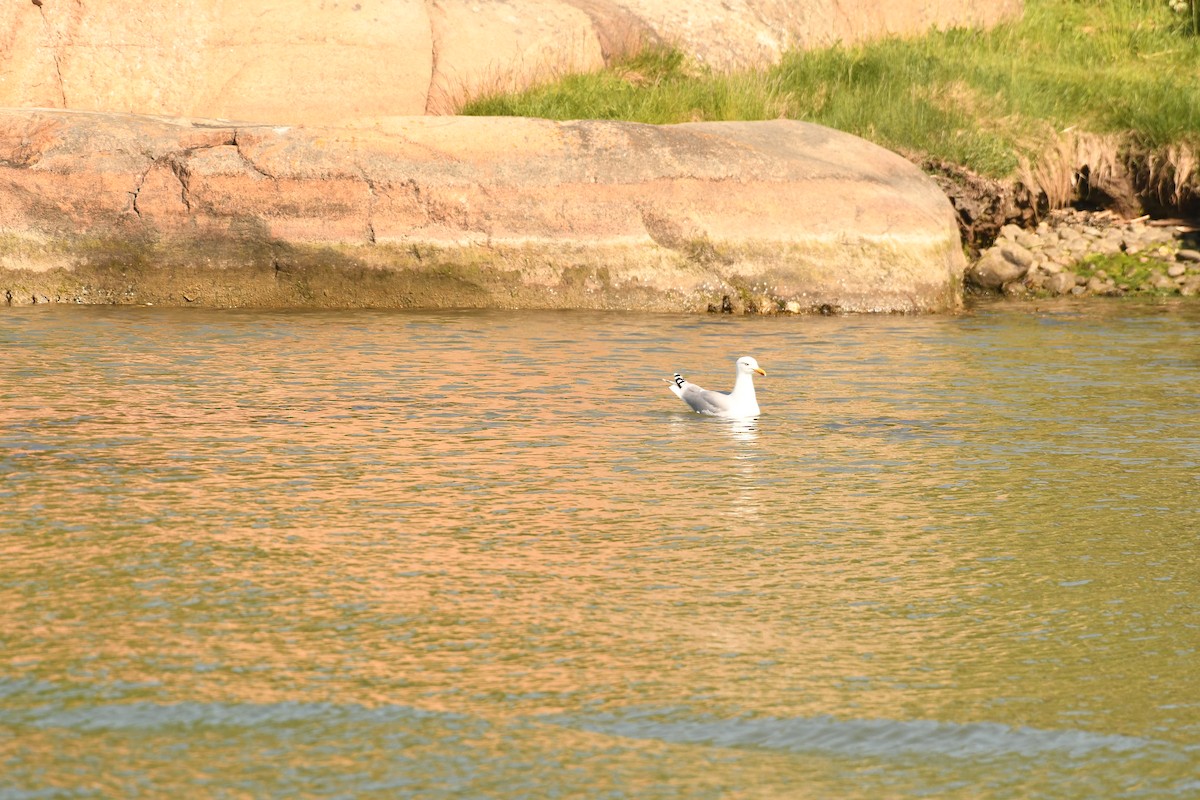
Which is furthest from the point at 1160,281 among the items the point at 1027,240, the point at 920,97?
the point at 920,97

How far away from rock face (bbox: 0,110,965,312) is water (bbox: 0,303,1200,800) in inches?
116

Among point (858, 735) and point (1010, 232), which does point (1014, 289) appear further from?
point (858, 735)

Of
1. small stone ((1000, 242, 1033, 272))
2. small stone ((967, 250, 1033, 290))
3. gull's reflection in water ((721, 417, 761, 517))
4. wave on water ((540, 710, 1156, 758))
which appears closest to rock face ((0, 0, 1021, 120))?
small stone ((967, 250, 1033, 290))

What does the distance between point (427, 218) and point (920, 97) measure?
5861 mm

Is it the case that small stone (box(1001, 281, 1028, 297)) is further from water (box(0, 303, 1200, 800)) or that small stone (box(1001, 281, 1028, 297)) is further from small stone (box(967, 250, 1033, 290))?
water (box(0, 303, 1200, 800))

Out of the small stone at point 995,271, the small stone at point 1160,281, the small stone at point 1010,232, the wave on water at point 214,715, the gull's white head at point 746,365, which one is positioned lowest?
the wave on water at point 214,715

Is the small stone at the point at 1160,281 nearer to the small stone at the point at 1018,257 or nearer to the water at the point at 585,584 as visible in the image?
the small stone at the point at 1018,257

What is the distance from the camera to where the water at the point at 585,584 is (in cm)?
410

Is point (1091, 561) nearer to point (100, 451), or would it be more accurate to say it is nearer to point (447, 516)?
point (447, 516)

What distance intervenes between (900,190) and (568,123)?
2.92 m

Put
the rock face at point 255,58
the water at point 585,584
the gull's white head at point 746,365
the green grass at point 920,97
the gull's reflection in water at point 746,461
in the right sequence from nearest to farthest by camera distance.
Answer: the water at point 585,584 → the gull's reflection in water at point 746,461 → the gull's white head at point 746,365 → the rock face at point 255,58 → the green grass at point 920,97

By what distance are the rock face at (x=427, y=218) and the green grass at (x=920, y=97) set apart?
1776mm

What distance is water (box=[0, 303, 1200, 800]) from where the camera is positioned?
161 inches

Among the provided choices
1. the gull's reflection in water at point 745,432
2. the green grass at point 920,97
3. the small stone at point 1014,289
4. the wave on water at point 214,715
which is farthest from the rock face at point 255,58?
the wave on water at point 214,715
